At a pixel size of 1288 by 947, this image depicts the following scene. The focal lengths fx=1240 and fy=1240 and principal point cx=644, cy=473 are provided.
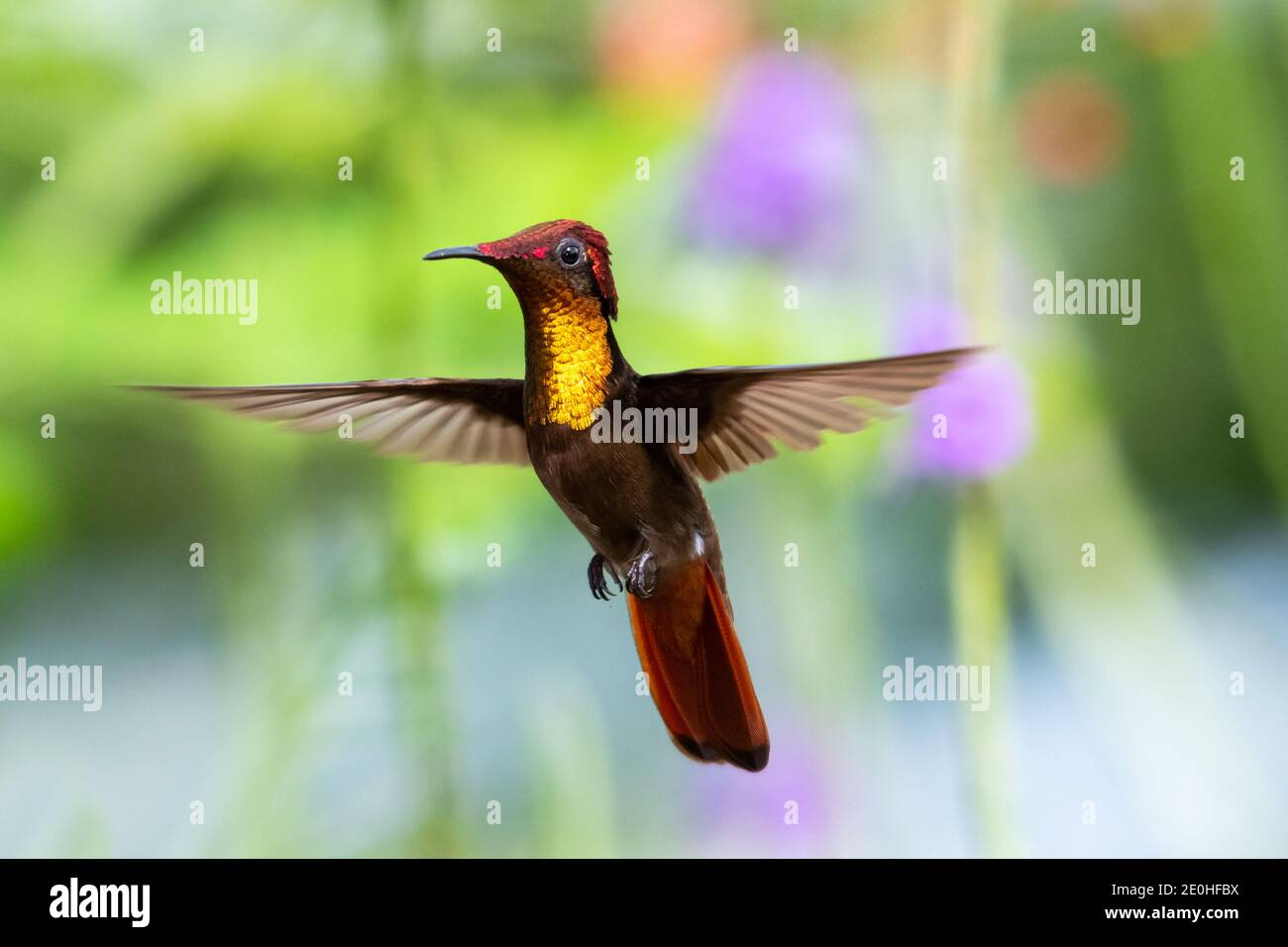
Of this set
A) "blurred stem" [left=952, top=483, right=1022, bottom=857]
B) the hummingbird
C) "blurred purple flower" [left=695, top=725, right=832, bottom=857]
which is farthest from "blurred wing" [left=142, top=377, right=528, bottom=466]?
"blurred purple flower" [left=695, top=725, right=832, bottom=857]

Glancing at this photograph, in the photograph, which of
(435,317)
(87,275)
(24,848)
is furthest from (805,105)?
(24,848)

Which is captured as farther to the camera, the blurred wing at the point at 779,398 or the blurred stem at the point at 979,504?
the blurred stem at the point at 979,504

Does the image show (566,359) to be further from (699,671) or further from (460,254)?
(699,671)

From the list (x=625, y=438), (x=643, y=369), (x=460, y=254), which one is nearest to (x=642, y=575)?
(x=625, y=438)

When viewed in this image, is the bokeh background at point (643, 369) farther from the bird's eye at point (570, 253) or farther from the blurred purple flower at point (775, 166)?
the bird's eye at point (570, 253)

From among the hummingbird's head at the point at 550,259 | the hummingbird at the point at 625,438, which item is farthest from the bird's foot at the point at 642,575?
the hummingbird's head at the point at 550,259

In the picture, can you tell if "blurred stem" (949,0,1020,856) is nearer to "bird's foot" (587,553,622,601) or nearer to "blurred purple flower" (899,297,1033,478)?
"blurred purple flower" (899,297,1033,478)
